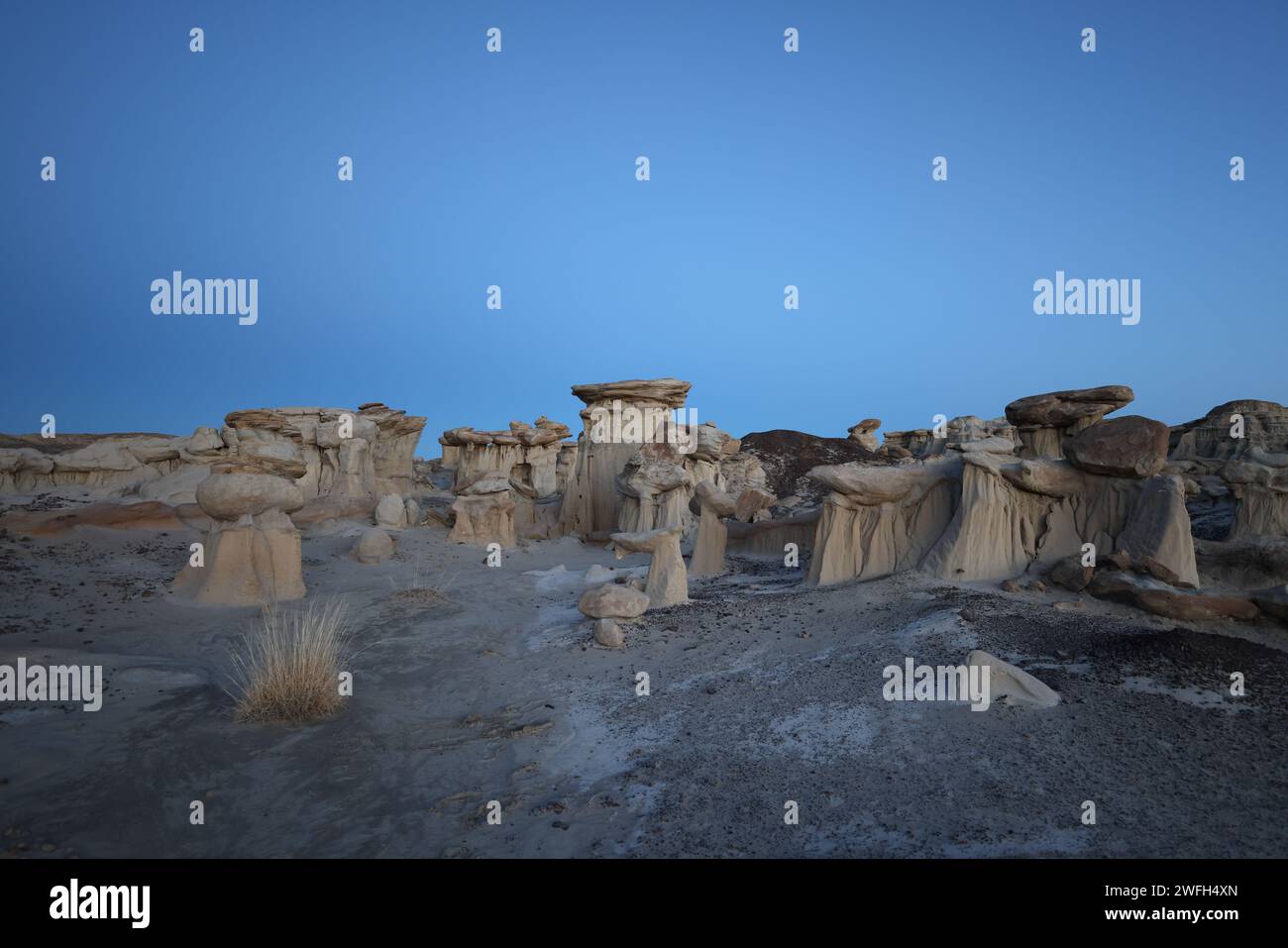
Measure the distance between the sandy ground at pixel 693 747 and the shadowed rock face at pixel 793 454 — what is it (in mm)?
18237

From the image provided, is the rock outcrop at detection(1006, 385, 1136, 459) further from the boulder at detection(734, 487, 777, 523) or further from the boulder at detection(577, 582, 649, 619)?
the boulder at detection(577, 582, 649, 619)

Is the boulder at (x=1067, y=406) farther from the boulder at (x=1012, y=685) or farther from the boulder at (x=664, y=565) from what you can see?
the boulder at (x=1012, y=685)

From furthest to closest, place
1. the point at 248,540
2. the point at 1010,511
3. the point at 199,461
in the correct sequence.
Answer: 1. the point at 199,461
2. the point at 248,540
3. the point at 1010,511

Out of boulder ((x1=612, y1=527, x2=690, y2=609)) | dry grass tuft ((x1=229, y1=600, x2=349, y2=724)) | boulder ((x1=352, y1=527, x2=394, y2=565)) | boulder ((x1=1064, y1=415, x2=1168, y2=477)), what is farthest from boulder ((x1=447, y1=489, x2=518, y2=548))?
boulder ((x1=1064, y1=415, x2=1168, y2=477))

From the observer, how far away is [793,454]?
2842 cm

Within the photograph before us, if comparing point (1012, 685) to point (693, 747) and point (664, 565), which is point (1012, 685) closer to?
point (693, 747)

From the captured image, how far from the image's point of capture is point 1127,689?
4809 millimetres

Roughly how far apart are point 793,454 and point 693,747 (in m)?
24.5

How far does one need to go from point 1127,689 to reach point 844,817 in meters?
2.64

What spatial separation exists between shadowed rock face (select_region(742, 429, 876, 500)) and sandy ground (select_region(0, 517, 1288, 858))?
18.2 meters

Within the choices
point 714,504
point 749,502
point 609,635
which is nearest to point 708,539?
point 714,504

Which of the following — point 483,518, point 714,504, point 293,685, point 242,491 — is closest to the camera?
point 293,685

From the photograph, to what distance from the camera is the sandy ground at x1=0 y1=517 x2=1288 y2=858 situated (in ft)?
11.4
